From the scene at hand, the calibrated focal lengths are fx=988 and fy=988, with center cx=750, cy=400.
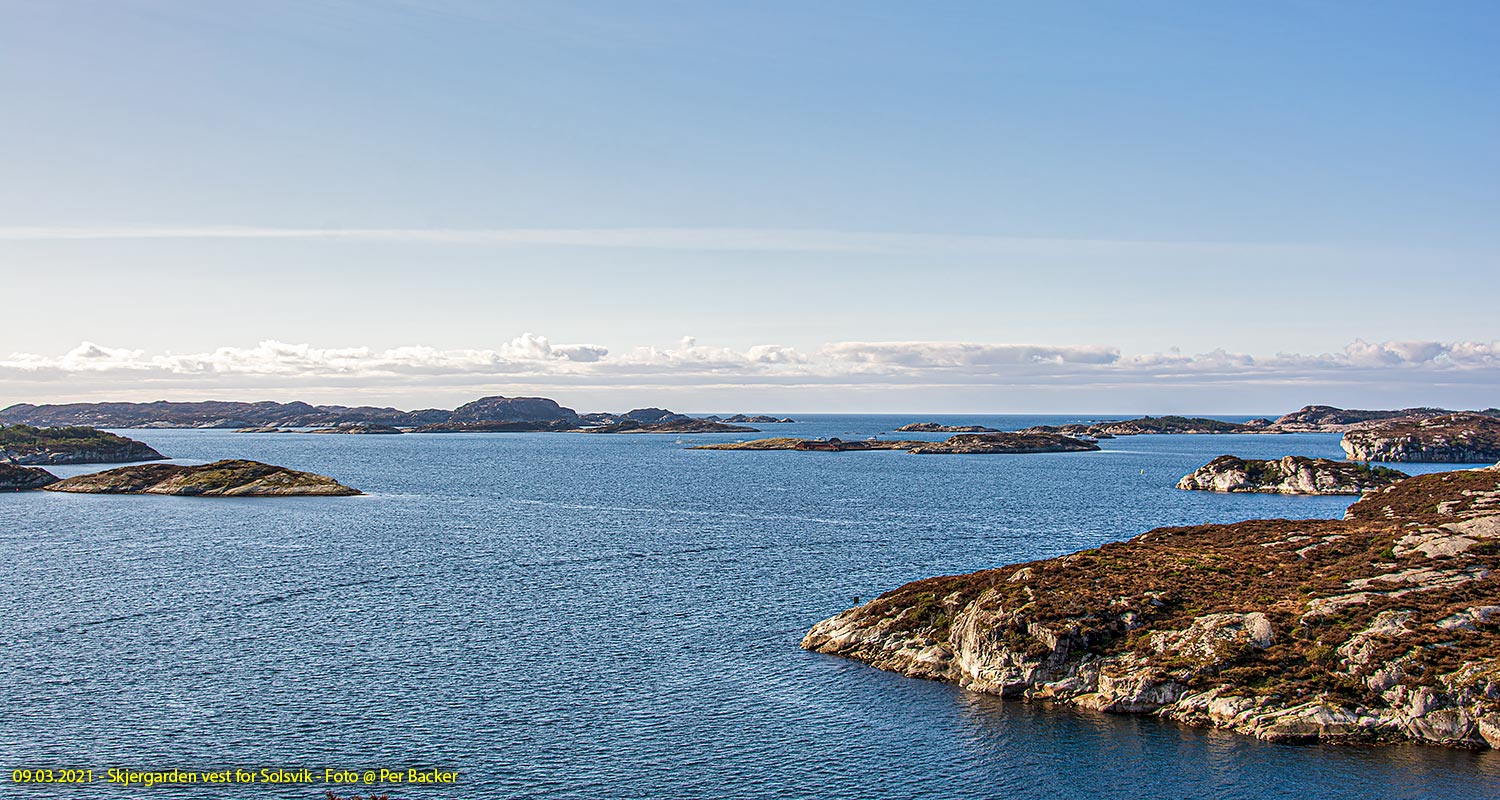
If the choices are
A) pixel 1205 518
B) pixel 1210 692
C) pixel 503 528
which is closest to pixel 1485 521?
pixel 1210 692

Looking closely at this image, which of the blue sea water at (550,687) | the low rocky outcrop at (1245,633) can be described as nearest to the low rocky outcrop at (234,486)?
the blue sea water at (550,687)

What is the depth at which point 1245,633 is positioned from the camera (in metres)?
58.6

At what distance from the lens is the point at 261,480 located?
19512 cm

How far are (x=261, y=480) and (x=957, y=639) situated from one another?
558 ft

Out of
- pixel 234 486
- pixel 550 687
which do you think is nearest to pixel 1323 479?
pixel 550 687

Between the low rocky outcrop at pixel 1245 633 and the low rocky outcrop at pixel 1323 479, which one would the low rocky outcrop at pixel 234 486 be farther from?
the low rocky outcrop at pixel 1323 479

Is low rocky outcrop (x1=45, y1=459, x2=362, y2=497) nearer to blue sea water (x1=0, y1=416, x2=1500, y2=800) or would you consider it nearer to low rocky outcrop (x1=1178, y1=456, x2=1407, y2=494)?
blue sea water (x1=0, y1=416, x2=1500, y2=800)

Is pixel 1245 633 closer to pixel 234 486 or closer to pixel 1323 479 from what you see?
pixel 1323 479

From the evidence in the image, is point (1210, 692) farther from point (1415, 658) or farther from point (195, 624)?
point (195, 624)

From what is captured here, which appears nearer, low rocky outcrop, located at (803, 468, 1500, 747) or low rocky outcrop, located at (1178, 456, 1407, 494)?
low rocky outcrop, located at (803, 468, 1500, 747)

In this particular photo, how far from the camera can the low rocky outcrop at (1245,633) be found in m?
51.4

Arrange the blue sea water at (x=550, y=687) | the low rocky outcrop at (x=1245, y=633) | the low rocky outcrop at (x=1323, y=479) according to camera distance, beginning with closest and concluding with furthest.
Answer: the blue sea water at (x=550, y=687), the low rocky outcrop at (x=1245, y=633), the low rocky outcrop at (x=1323, y=479)

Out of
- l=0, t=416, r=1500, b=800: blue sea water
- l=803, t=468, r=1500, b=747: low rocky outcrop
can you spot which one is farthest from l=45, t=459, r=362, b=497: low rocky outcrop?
l=803, t=468, r=1500, b=747: low rocky outcrop

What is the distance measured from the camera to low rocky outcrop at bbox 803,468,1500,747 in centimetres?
5141
